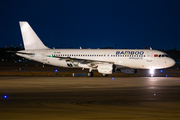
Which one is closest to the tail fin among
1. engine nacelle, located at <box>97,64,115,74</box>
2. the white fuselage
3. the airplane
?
the airplane

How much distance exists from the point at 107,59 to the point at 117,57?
1.42 metres

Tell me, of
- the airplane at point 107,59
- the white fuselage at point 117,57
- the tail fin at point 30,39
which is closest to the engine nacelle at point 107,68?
the airplane at point 107,59

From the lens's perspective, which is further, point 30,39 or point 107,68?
point 30,39

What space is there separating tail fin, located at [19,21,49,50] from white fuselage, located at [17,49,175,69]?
63.7 inches

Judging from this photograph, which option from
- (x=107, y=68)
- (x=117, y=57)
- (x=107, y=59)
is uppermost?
(x=117, y=57)

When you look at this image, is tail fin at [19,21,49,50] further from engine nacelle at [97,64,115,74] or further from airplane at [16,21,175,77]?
engine nacelle at [97,64,115,74]

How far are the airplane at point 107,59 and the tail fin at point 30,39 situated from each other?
1007mm

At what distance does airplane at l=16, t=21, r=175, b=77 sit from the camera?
1442 inches

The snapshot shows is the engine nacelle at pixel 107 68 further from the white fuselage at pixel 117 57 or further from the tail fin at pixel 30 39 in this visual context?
the tail fin at pixel 30 39

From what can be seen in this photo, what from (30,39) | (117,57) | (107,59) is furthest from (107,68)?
(30,39)

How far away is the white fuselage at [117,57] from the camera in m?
36.8

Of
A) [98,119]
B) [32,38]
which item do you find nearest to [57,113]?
[98,119]

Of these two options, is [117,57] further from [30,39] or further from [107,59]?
[30,39]

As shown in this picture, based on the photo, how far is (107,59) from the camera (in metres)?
38.3
